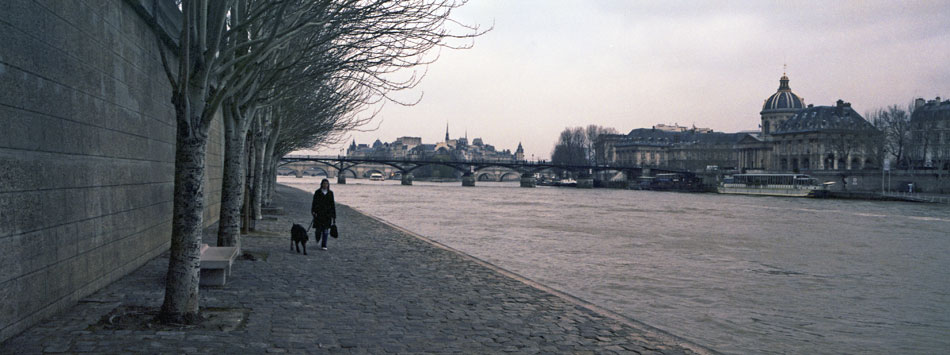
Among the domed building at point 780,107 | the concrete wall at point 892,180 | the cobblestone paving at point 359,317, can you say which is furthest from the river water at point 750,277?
the domed building at point 780,107

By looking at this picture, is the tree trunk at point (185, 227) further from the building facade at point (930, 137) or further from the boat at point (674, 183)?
the building facade at point (930, 137)

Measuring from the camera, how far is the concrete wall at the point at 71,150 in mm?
6324

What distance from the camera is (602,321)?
338 inches

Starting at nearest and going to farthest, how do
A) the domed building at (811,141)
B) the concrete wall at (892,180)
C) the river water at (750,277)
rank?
the river water at (750,277)
the concrete wall at (892,180)
the domed building at (811,141)

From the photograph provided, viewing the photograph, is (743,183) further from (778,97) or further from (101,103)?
(101,103)

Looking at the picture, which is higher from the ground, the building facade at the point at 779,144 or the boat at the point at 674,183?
the building facade at the point at 779,144

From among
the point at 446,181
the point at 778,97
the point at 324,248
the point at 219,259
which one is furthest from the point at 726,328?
the point at 778,97

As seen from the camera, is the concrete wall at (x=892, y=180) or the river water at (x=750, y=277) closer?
the river water at (x=750, y=277)

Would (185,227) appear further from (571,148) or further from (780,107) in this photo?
(780,107)

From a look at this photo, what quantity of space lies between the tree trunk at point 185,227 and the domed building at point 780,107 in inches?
6657

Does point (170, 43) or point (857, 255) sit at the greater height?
point (170, 43)

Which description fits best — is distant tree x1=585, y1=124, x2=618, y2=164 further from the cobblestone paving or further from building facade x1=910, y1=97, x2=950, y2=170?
the cobblestone paving

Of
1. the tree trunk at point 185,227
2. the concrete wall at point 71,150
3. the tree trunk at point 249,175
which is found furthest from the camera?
the tree trunk at point 249,175

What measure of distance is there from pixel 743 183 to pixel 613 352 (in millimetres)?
95031
